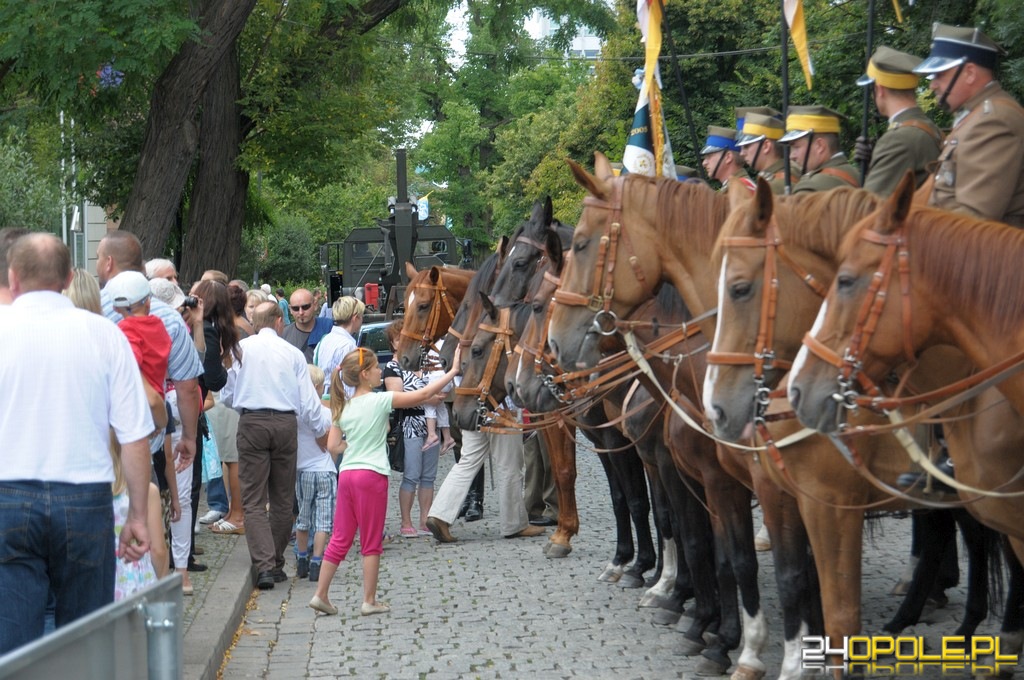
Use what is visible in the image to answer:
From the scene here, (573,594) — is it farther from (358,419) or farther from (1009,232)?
(1009,232)

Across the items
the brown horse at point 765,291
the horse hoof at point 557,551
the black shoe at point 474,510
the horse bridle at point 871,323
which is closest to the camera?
the horse bridle at point 871,323

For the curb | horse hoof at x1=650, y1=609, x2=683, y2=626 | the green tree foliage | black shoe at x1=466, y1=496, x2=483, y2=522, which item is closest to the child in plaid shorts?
the curb

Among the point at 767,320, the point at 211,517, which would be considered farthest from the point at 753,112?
the point at 211,517

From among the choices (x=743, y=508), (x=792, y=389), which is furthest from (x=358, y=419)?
(x=792, y=389)

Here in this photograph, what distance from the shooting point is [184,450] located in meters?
9.43

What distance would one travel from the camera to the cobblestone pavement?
27.1 ft

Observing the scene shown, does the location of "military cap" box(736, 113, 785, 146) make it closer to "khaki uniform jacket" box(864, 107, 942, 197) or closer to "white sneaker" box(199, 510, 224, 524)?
"khaki uniform jacket" box(864, 107, 942, 197)

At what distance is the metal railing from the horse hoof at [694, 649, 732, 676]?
427 centimetres

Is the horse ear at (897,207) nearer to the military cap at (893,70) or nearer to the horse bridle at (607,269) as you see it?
the military cap at (893,70)

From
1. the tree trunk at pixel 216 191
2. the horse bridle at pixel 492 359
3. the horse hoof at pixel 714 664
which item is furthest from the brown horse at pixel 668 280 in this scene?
the tree trunk at pixel 216 191

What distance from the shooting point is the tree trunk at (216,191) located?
22609 mm

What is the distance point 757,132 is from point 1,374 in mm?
5158

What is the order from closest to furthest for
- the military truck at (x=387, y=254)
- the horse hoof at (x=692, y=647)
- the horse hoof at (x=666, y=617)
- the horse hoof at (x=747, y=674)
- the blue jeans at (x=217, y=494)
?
1. the horse hoof at (x=747, y=674)
2. the horse hoof at (x=692, y=647)
3. the horse hoof at (x=666, y=617)
4. the blue jeans at (x=217, y=494)
5. the military truck at (x=387, y=254)

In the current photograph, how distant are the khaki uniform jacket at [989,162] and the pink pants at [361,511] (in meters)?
4.80
